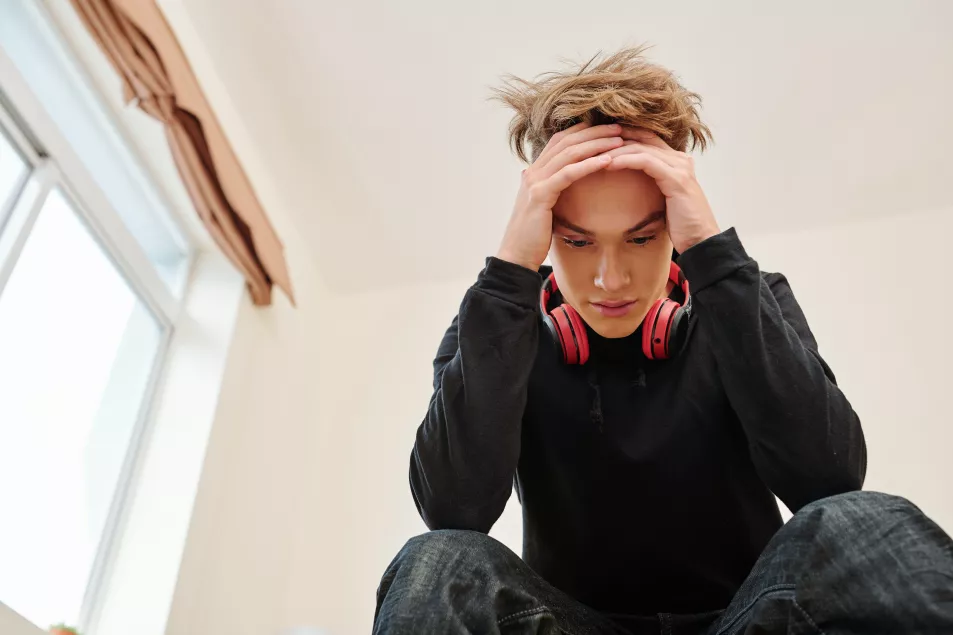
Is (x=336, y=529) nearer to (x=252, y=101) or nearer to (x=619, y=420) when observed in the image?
(x=252, y=101)

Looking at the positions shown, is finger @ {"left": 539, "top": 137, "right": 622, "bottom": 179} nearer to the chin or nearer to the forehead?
the forehead

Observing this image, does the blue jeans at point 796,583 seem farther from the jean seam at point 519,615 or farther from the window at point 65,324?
the window at point 65,324

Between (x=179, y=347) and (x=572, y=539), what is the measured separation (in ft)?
5.03

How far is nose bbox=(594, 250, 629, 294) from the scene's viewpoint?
3.68ft

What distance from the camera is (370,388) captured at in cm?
281

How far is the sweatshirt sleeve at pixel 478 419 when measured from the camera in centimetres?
101

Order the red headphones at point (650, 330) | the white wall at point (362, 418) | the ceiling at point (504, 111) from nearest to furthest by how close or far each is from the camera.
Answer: the red headphones at point (650, 330) → the white wall at point (362, 418) → the ceiling at point (504, 111)

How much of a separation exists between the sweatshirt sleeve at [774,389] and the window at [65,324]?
137 centimetres

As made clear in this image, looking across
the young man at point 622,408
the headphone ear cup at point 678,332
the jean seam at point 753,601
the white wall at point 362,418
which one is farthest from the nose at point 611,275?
the white wall at point 362,418

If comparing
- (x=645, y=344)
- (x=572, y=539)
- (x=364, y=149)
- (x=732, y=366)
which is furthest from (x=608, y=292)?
(x=364, y=149)

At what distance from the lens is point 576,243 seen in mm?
1163

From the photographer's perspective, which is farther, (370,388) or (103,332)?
(370,388)

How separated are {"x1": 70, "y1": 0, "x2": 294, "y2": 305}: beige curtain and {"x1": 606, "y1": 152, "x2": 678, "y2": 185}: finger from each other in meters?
1.35

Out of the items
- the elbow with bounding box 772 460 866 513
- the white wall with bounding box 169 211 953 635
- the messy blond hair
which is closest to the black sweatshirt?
the elbow with bounding box 772 460 866 513
